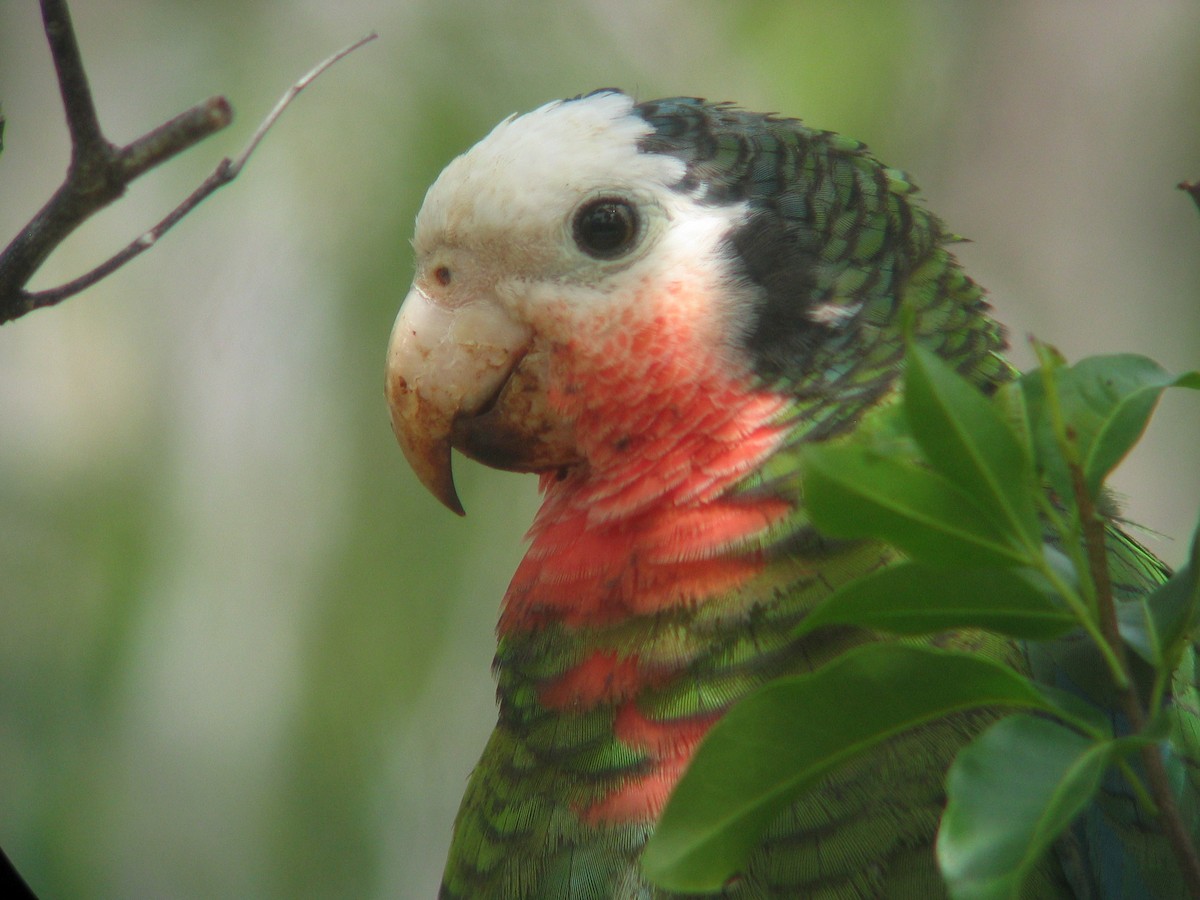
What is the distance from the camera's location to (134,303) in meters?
1.46

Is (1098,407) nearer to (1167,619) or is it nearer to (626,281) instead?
(1167,619)

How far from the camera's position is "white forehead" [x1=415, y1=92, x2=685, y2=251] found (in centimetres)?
84

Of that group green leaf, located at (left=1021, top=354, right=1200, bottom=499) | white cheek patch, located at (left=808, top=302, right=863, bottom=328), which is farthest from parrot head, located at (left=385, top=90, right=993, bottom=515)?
green leaf, located at (left=1021, top=354, right=1200, bottom=499)

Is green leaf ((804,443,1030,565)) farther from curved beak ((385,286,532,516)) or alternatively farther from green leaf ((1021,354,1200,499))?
curved beak ((385,286,532,516))

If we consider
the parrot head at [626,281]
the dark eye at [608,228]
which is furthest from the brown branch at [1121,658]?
the dark eye at [608,228]

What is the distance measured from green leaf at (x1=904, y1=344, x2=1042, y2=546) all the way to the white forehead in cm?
53

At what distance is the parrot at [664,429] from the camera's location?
26.4 inches

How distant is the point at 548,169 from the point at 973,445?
57 centimetres

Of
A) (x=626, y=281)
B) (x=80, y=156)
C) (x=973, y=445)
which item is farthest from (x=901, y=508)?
(x=626, y=281)

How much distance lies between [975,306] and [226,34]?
1.09 m

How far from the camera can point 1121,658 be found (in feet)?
1.23

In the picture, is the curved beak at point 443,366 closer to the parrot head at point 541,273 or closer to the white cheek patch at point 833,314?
the parrot head at point 541,273

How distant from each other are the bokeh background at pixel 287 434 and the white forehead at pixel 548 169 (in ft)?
2.15

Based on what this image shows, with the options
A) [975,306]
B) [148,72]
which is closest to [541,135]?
[975,306]
